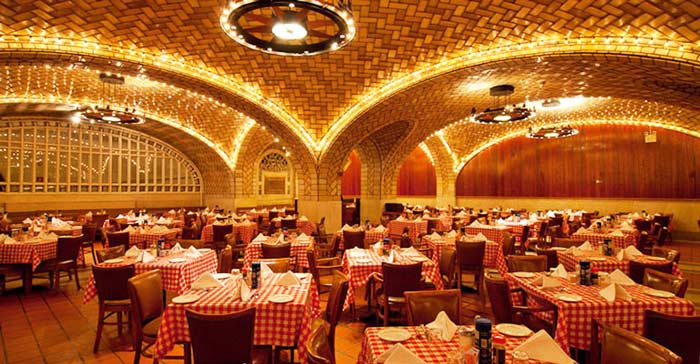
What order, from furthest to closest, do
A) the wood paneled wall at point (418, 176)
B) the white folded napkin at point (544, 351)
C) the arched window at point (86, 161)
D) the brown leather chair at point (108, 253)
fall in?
the wood paneled wall at point (418, 176), the arched window at point (86, 161), the brown leather chair at point (108, 253), the white folded napkin at point (544, 351)

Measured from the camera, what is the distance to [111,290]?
4.11 m

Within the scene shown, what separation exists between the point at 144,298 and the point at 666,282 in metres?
4.77

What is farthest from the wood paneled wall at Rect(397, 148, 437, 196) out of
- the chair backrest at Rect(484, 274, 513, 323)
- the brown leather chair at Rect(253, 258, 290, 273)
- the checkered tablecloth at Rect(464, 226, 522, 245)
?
the chair backrest at Rect(484, 274, 513, 323)

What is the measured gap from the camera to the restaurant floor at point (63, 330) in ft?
13.0

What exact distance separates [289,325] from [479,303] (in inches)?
147

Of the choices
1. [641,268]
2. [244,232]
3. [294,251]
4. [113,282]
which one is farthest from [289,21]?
[244,232]

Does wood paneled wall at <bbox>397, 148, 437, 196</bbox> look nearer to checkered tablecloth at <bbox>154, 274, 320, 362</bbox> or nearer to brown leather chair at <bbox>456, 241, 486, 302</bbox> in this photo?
brown leather chair at <bbox>456, 241, 486, 302</bbox>

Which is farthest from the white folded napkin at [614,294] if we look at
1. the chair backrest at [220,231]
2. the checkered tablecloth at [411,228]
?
the chair backrest at [220,231]

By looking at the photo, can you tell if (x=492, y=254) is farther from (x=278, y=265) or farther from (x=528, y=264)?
(x=278, y=265)

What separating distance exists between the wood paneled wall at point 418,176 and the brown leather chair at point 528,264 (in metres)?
15.9

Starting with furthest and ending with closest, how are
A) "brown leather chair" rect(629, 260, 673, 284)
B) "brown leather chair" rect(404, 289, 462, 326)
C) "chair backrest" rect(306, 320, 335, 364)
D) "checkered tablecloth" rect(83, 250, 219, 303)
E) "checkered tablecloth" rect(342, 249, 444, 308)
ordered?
"checkered tablecloth" rect(342, 249, 444, 308) → "checkered tablecloth" rect(83, 250, 219, 303) → "brown leather chair" rect(629, 260, 673, 284) → "brown leather chair" rect(404, 289, 462, 326) → "chair backrest" rect(306, 320, 335, 364)

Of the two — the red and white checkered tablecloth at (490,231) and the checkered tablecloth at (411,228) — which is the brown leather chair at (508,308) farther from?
the checkered tablecloth at (411,228)

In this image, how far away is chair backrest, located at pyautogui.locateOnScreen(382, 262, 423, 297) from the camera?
4.26 metres

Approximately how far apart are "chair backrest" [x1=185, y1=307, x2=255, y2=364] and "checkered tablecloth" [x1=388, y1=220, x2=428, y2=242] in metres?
7.67
